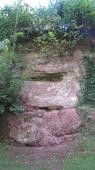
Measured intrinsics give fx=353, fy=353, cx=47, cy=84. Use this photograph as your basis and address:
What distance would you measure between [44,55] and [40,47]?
222mm

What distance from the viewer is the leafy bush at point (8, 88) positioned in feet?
25.2

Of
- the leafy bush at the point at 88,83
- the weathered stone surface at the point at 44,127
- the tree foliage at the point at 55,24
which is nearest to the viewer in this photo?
the weathered stone surface at the point at 44,127

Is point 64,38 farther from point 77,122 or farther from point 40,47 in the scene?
point 77,122

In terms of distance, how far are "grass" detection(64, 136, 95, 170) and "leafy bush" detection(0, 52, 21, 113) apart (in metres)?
1.66

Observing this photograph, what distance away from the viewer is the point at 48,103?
8.30m

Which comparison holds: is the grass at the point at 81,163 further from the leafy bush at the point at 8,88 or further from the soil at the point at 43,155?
the leafy bush at the point at 8,88

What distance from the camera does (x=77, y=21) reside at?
8.77 meters

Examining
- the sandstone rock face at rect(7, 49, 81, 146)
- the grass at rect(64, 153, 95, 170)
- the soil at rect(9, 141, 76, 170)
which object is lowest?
the soil at rect(9, 141, 76, 170)

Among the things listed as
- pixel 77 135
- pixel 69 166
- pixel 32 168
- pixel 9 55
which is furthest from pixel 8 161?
pixel 9 55

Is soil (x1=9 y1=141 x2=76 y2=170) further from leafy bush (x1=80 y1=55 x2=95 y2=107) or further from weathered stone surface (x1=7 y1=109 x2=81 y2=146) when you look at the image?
leafy bush (x1=80 y1=55 x2=95 y2=107)

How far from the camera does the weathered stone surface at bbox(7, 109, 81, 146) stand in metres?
7.64

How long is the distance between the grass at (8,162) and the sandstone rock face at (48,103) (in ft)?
2.05

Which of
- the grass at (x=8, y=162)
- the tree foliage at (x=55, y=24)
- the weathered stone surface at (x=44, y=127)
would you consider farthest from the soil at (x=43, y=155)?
the tree foliage at (x=55, y=24)

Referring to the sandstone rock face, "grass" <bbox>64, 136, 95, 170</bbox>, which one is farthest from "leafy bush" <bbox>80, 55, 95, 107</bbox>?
"grass" <bbox>64, 136, 95, 170</bbox>
